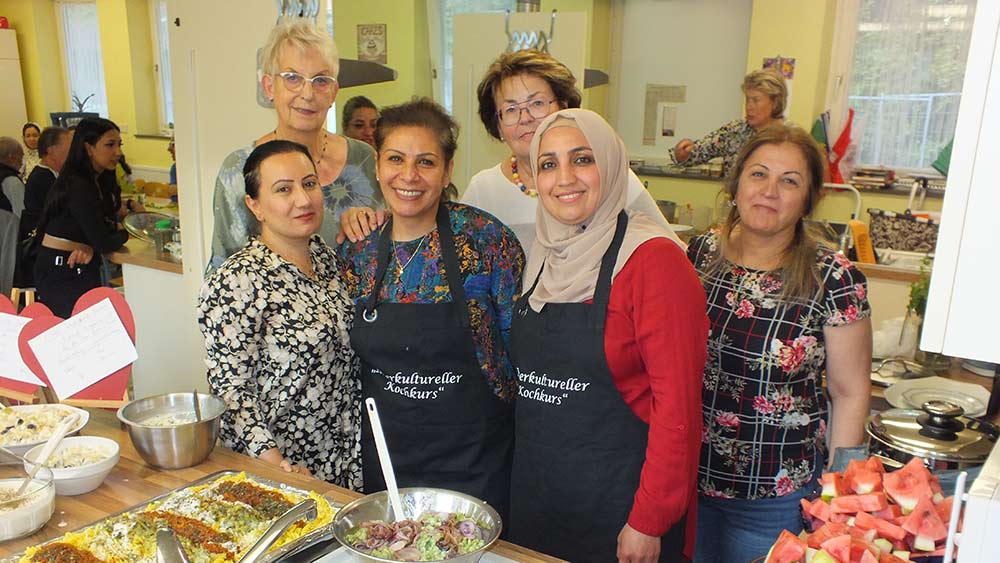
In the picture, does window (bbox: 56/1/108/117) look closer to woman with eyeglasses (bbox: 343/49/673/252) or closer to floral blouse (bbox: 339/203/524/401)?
woman with eyeglasses (bbox: 343/49/673/252)

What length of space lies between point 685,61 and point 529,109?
4.50 m

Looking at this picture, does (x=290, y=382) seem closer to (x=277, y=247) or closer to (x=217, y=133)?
(x=277, y=247)

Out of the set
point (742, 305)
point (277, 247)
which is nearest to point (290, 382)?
point (277, 247)

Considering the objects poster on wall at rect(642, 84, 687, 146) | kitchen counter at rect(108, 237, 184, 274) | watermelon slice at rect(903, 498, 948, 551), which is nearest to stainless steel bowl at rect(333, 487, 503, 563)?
watermelon slice at rect(903, 498, 948, 551)

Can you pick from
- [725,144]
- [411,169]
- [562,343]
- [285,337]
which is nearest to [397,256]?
[411,169]

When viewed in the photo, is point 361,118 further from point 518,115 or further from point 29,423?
point 29,423

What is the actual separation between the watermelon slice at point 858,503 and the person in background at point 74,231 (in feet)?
13.8

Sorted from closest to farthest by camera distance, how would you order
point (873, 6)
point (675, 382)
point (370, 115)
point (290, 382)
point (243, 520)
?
point (243, 520) → point (675, 382) → point (290, 382) → point (370, 115) → point (873, 6)

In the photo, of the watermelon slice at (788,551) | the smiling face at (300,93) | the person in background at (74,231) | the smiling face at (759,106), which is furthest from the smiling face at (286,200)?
the smiling face at (759,106)

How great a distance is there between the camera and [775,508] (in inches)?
74.9

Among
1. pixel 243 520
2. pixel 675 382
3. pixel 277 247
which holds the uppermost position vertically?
pixel 277 247

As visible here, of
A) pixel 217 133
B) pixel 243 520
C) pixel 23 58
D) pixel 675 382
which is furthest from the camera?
pixel 23 58

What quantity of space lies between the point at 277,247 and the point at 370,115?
2447 mm

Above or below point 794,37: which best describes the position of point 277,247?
below
